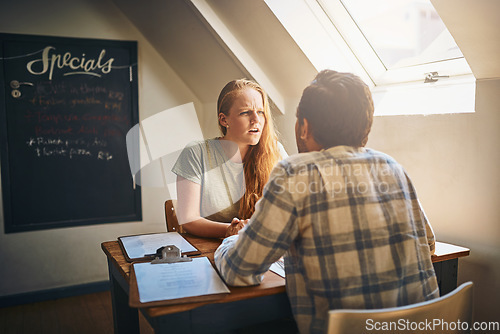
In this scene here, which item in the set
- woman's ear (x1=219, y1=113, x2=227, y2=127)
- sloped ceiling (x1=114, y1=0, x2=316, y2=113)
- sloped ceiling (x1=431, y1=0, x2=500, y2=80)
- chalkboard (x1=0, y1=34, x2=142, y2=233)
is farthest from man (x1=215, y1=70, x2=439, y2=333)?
chalkboard (x1=0, y1=34, x2=142, y2=233)

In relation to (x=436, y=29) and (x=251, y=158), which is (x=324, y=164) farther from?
(x=436, y=29)

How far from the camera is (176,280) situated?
117 centimetres

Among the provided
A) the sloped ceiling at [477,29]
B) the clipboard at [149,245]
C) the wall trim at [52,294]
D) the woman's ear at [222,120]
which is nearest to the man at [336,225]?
the clipboard at [149,245]

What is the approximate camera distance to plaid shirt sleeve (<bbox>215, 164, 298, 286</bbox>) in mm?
1021

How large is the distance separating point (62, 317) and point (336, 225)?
2506 mm

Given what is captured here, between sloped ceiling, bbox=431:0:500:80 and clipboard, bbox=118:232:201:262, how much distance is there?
1.20 m

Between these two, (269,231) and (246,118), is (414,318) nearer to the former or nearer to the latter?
(269,231)

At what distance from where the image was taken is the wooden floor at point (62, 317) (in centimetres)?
267

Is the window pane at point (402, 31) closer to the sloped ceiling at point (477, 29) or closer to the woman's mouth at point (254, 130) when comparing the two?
the sloped ceiling at point (477, 29)

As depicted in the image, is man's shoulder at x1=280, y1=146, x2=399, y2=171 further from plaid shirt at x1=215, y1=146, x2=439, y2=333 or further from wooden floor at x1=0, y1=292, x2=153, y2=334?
wooden floor at x1=0, y1=292, x2=153, y2=334

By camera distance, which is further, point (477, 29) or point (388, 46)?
point (388, 46)

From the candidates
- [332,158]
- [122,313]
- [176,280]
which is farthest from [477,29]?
[122,313]

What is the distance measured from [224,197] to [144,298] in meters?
0.92

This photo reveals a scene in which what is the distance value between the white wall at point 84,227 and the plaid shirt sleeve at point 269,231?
2.46 metres
